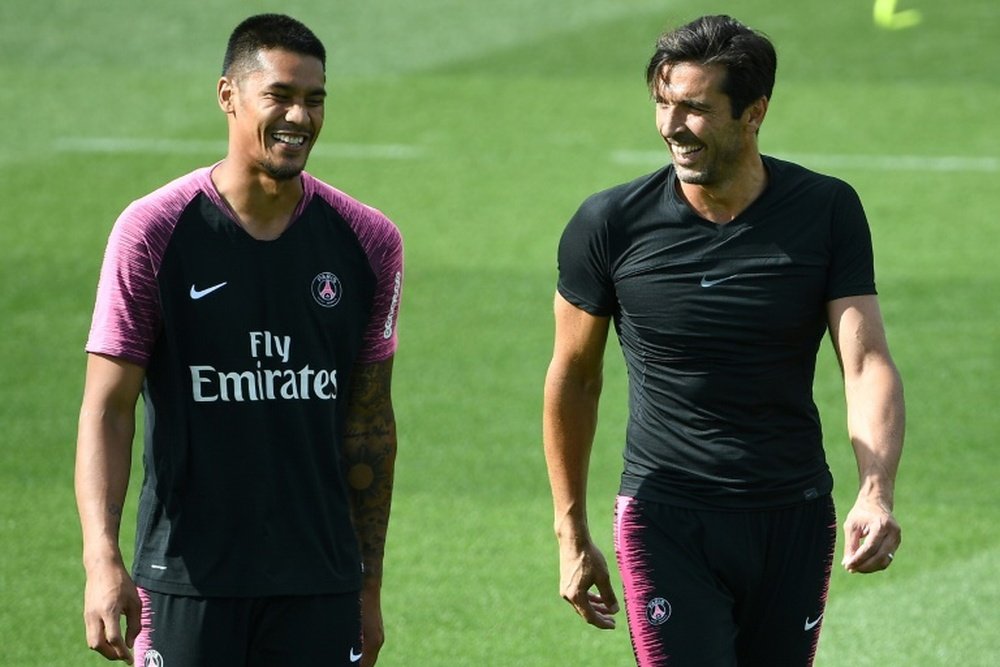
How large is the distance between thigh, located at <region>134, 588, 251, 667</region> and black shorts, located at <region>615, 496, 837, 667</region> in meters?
1.04

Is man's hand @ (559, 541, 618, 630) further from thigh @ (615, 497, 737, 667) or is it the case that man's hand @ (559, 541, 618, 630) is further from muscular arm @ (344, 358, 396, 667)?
muscular arm @ (344, 358, 396, 667)

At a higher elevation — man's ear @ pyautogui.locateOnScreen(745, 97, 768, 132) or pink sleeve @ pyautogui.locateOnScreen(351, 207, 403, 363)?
man's ear @ pyautogui.locateOnScreen(745, 97, 768, 132)

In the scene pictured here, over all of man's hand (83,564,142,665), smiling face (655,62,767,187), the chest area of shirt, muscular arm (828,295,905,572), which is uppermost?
smiling face (655,62,767,187)

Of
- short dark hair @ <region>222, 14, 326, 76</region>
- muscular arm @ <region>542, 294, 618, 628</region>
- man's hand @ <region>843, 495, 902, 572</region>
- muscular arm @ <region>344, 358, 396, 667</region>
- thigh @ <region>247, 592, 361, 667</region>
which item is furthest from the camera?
muscular arm @ <region>542, 294, 618, 628</region>

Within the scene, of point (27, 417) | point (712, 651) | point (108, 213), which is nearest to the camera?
point (712, 651)

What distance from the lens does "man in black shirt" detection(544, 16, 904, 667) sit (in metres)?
4.64

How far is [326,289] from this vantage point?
4398mm

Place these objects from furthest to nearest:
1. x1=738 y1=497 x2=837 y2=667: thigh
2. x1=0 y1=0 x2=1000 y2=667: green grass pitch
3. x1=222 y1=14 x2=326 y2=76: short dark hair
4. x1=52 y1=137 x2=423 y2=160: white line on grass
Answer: x1=52 y1=137 x2=423 y2=160: white line on grass
x1=0 y1=0 x2=1000 y2=667: green grass pitch
x1=738 y1=497 x2=837 y2=667: thigh
x1=222 y1=14 x2=326 y2=76: short dark hair

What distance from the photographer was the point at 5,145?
15.8 m

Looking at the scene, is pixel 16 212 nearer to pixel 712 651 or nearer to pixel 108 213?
pixel 108 213

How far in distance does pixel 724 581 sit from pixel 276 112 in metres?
1.61

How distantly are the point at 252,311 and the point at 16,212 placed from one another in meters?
10.2

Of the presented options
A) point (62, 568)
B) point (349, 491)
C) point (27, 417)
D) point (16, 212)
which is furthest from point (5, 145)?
point (349, 491)

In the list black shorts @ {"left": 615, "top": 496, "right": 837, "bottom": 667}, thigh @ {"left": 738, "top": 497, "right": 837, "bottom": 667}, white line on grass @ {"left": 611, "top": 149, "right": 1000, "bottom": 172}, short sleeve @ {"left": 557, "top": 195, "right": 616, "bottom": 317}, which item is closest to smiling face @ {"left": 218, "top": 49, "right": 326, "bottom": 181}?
short sleeve @ {"left": 557, "top": 195, "right": 616, "bottom": 317}
